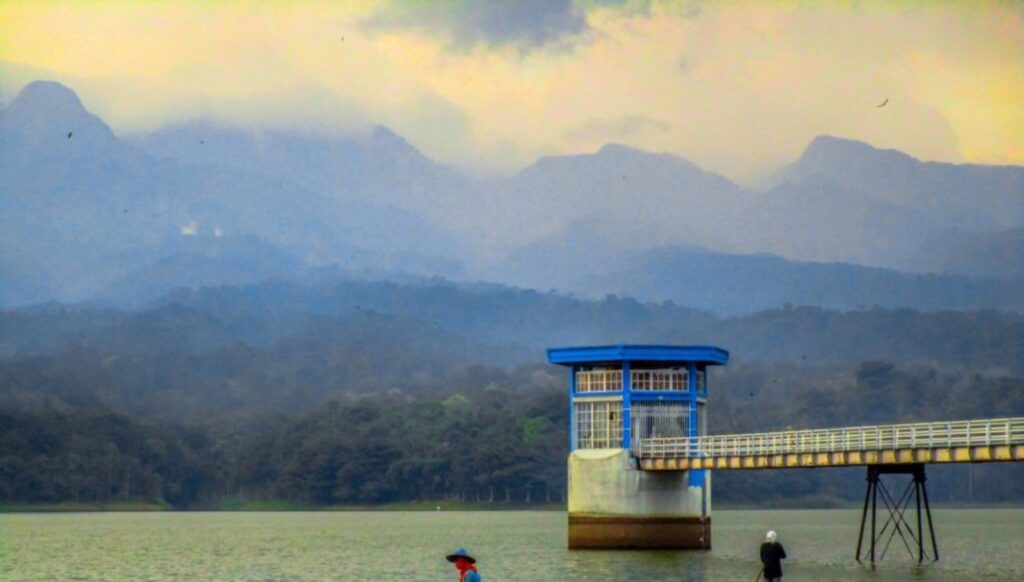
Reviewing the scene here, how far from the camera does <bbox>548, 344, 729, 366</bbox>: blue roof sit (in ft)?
280

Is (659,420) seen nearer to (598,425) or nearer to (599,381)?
(598,425)

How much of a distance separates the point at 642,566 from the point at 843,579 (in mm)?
8955

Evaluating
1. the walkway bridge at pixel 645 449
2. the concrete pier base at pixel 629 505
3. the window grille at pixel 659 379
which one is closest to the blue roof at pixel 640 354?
the walkway bridge at pixel 645 449

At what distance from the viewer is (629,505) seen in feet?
276

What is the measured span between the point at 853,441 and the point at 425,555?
29.2 m

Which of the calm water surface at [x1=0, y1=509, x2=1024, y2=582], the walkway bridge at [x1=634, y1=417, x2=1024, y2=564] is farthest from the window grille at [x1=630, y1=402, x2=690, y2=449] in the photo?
the calm water surface at [x1=0, y1=509, x2=1024, y2=582]

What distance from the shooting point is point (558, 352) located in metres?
88.9

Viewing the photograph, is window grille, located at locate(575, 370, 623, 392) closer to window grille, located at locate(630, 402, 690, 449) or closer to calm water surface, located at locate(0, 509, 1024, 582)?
window grille, located at locate(630, 402, 690, 449)

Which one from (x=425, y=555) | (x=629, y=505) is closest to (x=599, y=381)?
(x=629, y=505)

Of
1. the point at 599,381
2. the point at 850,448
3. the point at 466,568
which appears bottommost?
the point at 466,568

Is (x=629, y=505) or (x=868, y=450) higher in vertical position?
(x=868, y=450)

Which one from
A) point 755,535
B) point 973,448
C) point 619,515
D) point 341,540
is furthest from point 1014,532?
point 973,448

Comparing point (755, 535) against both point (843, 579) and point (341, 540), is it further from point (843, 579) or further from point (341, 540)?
point (843, 579)

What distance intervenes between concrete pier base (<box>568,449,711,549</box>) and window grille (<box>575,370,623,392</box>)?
3231 millimetres
